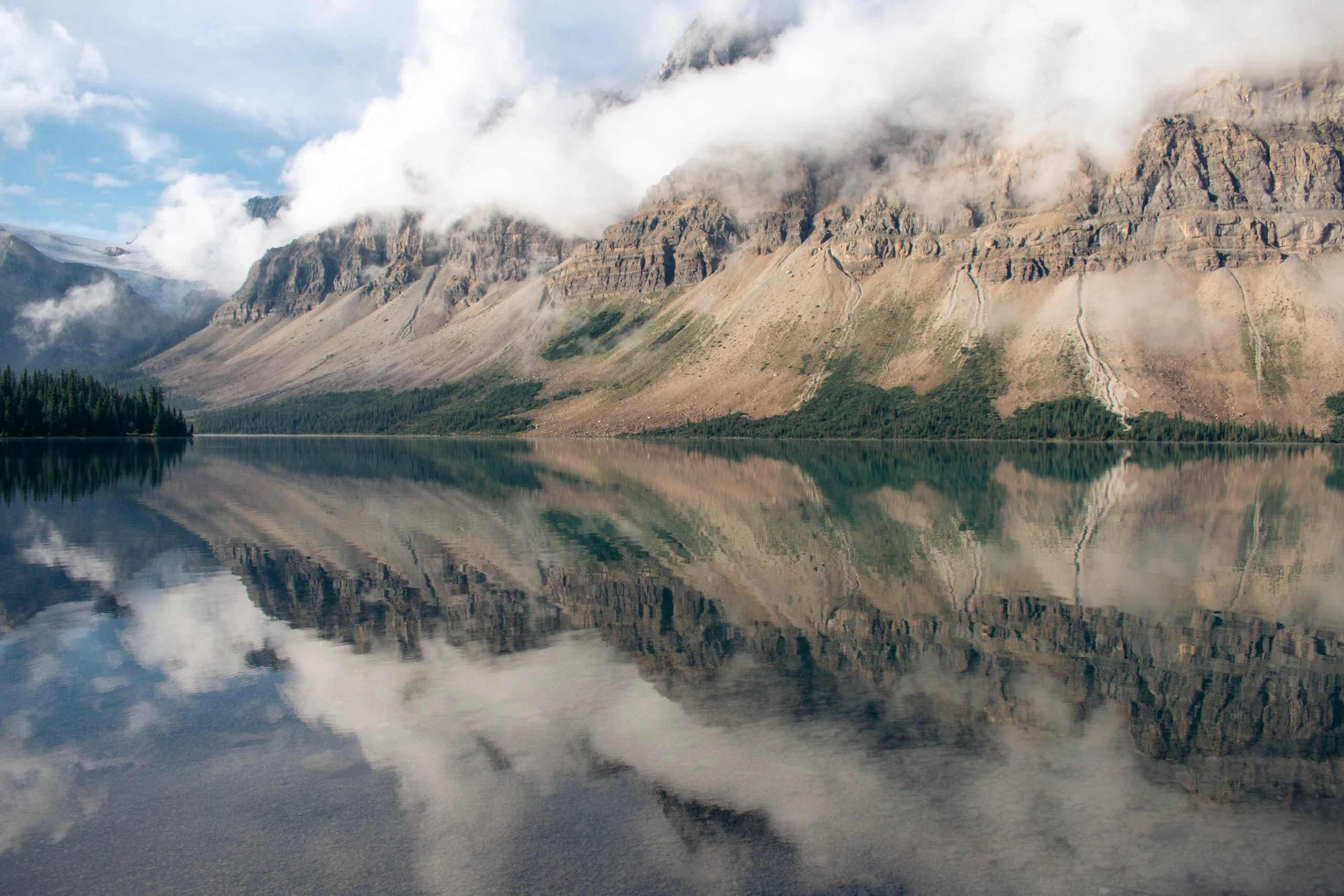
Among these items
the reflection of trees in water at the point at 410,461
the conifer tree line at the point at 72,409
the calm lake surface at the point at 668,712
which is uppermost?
the conifer tree line at the point at 72,409

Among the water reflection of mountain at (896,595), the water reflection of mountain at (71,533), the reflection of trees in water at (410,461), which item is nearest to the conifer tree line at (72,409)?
the reflection of trees in water at (410,461)

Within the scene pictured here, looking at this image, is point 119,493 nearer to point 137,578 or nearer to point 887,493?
point 137,578

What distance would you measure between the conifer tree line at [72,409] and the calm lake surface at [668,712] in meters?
117

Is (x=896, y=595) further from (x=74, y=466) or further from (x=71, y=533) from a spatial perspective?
(x=74, y=466)

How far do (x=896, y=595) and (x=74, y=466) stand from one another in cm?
8344

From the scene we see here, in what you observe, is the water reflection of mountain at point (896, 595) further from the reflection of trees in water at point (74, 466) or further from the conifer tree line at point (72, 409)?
the conifer tree line at point (72, 409)

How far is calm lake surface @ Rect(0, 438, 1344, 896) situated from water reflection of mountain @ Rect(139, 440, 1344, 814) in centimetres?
17

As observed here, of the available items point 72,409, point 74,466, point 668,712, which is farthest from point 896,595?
point 72,409

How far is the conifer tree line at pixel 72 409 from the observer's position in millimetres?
136250

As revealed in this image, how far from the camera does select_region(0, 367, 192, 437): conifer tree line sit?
447 feet

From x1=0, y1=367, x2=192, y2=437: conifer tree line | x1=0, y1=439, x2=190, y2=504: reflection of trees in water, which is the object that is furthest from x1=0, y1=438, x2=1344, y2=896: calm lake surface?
x1=0, y1=367, x2=192, y2=437: conifer tree line

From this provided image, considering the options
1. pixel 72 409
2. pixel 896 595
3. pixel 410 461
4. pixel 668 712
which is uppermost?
pixel 72 409

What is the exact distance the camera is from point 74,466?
8356cm

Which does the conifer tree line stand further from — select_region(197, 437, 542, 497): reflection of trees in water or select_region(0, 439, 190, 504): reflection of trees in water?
select_region(197, 437, 542, 497): reflection of trees in water
